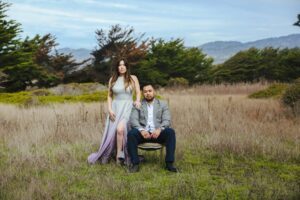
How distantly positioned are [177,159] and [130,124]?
106 centimetres

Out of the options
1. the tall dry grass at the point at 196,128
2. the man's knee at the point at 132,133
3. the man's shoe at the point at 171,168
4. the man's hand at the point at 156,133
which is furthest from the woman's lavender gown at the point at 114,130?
the tall dry grass at the point at 196,128

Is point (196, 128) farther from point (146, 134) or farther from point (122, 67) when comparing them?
point (146, 134)

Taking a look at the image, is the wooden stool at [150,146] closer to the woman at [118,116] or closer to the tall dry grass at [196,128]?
the woman at [118,116]

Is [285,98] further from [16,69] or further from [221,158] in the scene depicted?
[16,69]

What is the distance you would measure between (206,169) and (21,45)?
61.3ft

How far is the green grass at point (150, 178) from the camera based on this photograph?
18.5 ft

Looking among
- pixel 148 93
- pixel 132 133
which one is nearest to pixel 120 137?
pixel 132 133

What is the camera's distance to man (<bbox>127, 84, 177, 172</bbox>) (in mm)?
7035

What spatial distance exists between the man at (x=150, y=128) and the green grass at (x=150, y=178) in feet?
0.82

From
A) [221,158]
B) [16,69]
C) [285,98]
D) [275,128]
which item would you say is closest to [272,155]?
[221,158]

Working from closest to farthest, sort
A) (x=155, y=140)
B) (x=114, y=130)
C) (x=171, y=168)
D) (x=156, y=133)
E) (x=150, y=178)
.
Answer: (x=150, y=178) → (x=171, y=168) → (x=156, y=133) → (x=155, y=140) → (x=114, y=130)

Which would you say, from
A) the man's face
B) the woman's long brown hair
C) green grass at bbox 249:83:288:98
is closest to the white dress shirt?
the man's face

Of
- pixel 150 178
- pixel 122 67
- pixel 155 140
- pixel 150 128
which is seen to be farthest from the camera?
pixel 122 67

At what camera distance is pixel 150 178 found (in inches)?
261
